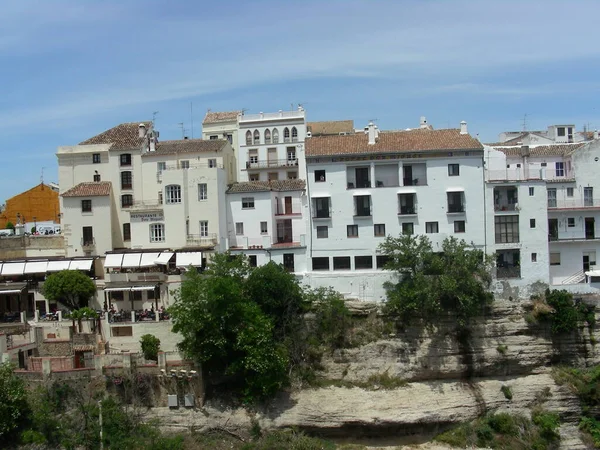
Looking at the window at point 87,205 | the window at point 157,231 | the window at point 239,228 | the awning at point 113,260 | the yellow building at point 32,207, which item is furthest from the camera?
the yellow building at point 32,207

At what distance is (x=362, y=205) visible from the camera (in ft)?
147

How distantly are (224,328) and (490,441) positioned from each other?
15718 millimetres

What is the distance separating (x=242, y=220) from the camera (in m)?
47.7

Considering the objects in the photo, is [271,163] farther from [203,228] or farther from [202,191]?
Result: [203,228]

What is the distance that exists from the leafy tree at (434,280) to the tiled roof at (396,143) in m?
5.88

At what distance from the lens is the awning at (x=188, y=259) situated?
4472cm

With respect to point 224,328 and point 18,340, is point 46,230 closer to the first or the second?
point 18,340

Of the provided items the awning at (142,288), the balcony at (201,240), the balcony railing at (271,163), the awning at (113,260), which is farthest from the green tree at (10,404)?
the balcony railing at (271,163)

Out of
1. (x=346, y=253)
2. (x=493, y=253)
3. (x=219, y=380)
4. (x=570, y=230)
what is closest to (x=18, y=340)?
(x=219, y=380)

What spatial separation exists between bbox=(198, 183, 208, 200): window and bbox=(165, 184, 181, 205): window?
1320 mm

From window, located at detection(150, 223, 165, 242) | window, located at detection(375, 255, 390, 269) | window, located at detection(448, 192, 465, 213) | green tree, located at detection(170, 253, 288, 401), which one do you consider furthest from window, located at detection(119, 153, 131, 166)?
window, located at detection(448, 192, 465, 213)

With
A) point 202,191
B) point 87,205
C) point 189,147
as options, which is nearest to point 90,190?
point 87,205

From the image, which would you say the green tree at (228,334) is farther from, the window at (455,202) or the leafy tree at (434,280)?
the window at (455,202)

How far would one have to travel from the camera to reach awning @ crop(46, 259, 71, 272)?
46.0 metres
